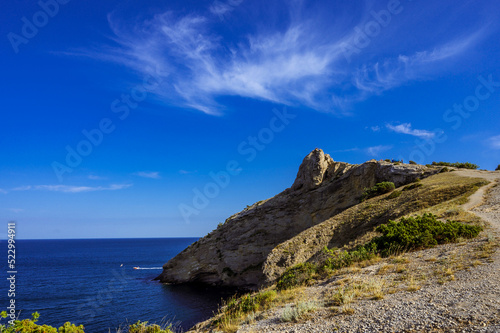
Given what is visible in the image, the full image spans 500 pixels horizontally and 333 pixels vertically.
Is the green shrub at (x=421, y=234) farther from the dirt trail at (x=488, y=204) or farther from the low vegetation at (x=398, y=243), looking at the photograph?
the dirt trail at (x=488, y=204)

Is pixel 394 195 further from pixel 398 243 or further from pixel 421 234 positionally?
pixel 398 243

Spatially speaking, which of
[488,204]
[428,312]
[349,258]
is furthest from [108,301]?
[488,204]

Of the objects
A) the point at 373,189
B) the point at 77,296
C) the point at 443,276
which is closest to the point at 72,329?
the point at 443,276

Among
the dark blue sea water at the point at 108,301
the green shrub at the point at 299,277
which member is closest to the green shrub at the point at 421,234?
the green shrub at the point at 299,277

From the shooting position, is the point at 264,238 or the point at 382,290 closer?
the point at 382,290

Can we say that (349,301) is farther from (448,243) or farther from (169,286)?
(169,286)

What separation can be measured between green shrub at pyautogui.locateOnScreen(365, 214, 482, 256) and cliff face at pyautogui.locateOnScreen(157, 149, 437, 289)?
21.3 meters

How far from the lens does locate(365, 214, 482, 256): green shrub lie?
14951 mm

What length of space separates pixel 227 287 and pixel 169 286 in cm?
1142

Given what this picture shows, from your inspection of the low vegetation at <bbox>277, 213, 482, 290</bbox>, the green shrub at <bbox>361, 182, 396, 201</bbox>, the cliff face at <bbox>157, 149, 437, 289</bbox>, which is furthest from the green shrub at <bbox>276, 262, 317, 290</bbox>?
the cliff face at <bbox>157, 149, 437, 289</bbox>

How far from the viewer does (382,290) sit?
9867mm

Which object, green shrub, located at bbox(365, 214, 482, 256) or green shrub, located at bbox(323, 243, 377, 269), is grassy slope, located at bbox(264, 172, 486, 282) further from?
green shrub, located at bbox(323, 243, 377, 269)

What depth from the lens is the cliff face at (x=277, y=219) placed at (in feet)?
130

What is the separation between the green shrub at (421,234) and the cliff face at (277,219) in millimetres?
21258
